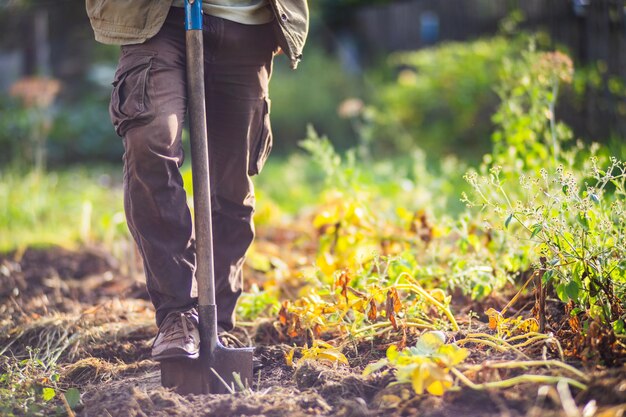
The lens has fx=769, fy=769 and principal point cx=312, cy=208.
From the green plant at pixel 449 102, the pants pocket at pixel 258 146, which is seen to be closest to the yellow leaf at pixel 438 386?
the pants pocket at pixel 258 146

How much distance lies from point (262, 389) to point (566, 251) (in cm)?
99

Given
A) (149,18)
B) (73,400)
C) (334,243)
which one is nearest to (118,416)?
(73,400)

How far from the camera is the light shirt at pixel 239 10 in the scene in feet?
7.58

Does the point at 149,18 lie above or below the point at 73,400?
above

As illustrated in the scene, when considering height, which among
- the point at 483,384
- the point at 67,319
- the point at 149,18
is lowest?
the point at 67,319

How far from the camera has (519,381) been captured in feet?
6.09

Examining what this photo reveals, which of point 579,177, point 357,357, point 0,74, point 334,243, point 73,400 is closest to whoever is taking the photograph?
point 73,400

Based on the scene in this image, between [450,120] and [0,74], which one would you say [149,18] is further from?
[0,74]

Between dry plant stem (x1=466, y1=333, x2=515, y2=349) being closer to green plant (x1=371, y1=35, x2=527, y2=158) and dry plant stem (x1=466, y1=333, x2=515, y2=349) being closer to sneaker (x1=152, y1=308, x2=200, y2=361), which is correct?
sneaker (x1=152, y1=308, x2=200, y2=361)

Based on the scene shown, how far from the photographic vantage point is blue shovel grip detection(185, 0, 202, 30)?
2205mm

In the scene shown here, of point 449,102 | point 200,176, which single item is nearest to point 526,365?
point 200,176

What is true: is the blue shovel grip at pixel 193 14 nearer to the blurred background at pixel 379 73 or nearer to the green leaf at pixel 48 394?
the green leaf at pixel 48 394

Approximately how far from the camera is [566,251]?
2.30 m

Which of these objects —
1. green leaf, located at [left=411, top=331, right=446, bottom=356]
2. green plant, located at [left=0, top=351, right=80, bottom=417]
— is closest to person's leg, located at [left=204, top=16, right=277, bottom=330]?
green plant, located at [left=0, top=351, right=80, bottom=417]
